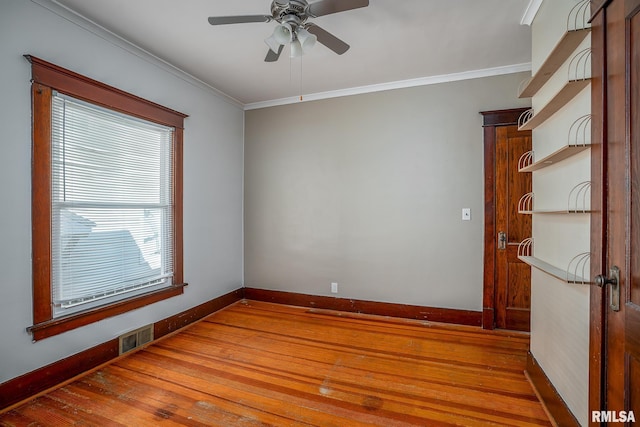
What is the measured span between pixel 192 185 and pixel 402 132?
2436mm

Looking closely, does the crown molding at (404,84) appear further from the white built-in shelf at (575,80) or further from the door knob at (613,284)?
the door knob at (613,284)

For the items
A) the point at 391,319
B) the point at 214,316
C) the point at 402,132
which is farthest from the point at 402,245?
the point at 214,316

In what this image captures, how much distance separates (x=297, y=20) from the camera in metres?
1.88

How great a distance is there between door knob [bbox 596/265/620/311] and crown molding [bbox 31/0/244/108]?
140 inches

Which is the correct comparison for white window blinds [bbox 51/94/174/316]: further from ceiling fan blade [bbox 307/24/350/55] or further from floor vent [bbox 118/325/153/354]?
ceiling fan blade [bbox 307/24/350/55]

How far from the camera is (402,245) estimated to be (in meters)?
3.39

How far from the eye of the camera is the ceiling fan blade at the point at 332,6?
1.67 metres

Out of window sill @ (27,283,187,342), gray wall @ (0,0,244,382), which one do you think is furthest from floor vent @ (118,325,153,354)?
window sill @ (27,283,187,342)

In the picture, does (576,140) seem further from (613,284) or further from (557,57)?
(613,284)

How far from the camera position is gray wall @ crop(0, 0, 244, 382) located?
188 centimetres

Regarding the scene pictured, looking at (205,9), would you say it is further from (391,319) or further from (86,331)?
(391,319)

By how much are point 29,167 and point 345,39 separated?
2525mm

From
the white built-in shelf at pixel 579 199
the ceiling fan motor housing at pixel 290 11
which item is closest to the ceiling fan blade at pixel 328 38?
the ceiling fan motor housing at pixel 290 11

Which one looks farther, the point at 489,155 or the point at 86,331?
the point at 489,155
